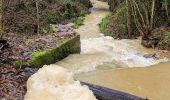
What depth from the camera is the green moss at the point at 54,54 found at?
11885mm

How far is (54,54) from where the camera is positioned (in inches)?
526

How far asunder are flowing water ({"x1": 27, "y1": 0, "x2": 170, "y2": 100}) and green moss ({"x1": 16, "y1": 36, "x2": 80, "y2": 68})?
0.26 metres

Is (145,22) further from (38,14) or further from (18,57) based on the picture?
(18,57)

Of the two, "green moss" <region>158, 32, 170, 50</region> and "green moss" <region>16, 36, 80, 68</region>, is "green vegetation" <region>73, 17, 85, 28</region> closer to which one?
"green moss" <region>158, 32, 170, 50</region>

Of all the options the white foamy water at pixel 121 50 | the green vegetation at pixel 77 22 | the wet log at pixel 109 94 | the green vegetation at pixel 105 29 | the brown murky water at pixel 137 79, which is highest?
the wet log at pixel 109 94

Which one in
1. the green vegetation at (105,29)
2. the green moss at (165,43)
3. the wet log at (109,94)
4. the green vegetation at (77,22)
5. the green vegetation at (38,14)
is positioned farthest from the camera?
the green vegetation at (77,22)

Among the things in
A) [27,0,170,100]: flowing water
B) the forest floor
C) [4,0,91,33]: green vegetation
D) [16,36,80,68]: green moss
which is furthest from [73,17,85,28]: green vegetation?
[16,36,80,68]: green moss

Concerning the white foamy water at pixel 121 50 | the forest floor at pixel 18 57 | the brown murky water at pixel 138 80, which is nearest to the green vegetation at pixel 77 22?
the white foamy water at pixel 121 50

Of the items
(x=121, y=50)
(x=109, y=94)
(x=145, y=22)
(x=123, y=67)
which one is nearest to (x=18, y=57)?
(x=123, y=67)

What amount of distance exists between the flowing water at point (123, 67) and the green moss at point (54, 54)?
26 centimetres

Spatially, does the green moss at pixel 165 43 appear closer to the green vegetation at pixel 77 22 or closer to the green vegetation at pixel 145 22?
the green vegetation at pixel 145 22

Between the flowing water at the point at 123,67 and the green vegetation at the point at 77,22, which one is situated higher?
the flowing water at the point at 123,67

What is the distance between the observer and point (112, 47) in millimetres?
17469

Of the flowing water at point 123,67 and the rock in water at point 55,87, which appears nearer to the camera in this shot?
the rock in water at point 55,87
